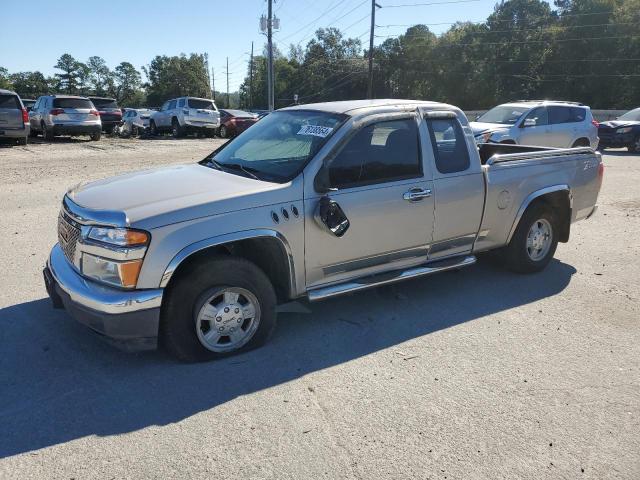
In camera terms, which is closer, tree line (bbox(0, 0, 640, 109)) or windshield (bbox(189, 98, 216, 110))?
windshield (bbox(189, 98, 216, 110))

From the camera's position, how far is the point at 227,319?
3.86 m

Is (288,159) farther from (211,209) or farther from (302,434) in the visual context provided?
(302,434)

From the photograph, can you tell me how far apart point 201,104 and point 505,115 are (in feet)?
52.3

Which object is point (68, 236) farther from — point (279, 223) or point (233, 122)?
point (233, 122)

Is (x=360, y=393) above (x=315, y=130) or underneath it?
underneath

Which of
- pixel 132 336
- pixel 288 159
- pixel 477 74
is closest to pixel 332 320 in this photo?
pixel 288 159

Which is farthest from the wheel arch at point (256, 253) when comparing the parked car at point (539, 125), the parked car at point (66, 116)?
the parked car at point (66, 116)

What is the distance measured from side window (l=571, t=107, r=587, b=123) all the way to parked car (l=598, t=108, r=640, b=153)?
589 centimetres

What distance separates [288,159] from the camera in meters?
4.38

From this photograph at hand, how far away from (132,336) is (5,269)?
2.93 metres

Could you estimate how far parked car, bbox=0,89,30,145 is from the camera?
17.0 m

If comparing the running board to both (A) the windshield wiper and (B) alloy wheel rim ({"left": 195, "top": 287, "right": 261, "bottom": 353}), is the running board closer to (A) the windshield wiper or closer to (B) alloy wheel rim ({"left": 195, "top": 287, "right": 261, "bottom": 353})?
(B) alloy wheel rim ({"left": 195, "top": 287, "right": 261, "bottom": 353})

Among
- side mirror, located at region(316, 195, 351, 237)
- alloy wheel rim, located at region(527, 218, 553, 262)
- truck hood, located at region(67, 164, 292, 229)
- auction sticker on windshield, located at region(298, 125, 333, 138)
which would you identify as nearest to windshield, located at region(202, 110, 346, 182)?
auction sticker on windshield, located at region(298, 125, 333, 138)

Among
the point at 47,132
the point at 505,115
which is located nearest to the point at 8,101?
the point at 47,132
